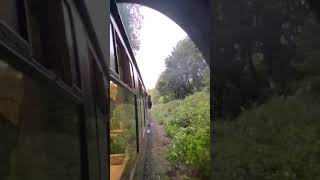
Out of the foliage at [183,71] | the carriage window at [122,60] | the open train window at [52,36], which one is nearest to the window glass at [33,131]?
the open train window at [52,36]

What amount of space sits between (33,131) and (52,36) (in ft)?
1.45

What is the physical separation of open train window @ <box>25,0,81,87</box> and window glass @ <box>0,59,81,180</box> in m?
0.12

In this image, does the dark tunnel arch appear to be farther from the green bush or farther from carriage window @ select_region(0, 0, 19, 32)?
carriage window @ select_region(0, 0, 19, 32)

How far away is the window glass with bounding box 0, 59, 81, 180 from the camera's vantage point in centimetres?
116

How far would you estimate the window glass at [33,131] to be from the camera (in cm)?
116

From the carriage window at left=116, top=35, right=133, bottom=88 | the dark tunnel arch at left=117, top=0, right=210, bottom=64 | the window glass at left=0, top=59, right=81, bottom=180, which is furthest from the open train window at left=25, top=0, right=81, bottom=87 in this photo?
the dark tunnel arch at left=117, top=0, right=210, bottom=64

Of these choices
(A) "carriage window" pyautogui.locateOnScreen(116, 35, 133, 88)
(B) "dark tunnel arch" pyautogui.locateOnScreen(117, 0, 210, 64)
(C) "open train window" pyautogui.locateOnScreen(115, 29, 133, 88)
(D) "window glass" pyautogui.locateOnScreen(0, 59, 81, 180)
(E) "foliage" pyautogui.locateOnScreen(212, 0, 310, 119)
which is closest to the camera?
(D) "window glass" pyautogui.locateOnScreen(0, 59, 81, 180)

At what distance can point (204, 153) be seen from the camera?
1042cm

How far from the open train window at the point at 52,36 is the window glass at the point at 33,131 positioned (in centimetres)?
12

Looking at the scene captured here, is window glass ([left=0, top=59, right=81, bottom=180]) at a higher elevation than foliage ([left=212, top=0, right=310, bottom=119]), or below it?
below

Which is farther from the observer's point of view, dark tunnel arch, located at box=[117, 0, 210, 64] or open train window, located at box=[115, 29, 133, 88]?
dark tunnel arch, located at box=[117, 0, 210, 64]

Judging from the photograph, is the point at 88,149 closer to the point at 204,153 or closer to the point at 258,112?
the point at 258,112

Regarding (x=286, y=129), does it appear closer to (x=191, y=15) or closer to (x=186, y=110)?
(x=191, y=15)

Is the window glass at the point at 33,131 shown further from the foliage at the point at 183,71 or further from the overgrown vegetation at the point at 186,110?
the foliage at the point at 183,71
